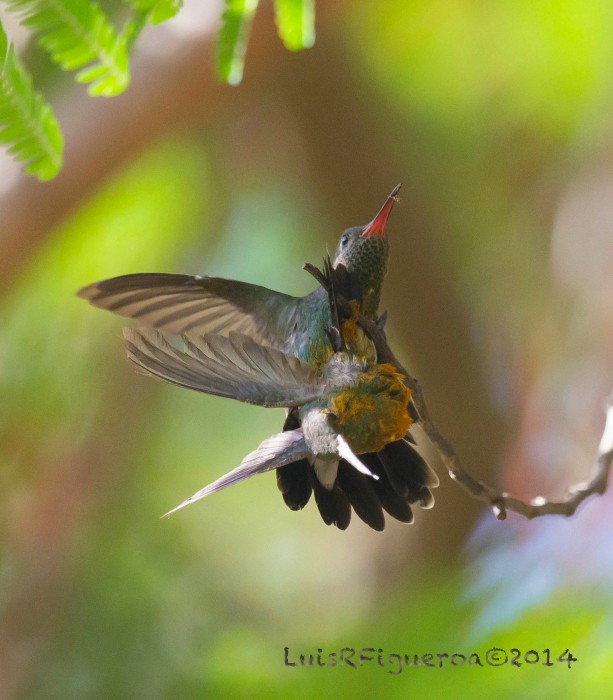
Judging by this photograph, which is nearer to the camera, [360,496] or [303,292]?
[360,496]

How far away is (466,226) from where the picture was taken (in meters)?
2.07

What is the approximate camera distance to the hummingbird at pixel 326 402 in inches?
24.3

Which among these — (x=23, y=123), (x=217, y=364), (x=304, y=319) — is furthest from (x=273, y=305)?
(x=23, y=123)

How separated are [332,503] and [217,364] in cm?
32

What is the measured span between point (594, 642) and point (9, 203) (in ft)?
3.68

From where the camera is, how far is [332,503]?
2.90 ft

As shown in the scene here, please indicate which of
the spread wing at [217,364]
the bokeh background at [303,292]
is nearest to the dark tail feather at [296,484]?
the spread wing at [217,364]

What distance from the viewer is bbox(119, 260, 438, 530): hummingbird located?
0.62m

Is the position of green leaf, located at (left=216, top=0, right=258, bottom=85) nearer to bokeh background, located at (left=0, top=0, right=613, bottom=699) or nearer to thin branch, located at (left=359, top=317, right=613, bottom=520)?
thin branch, located at (left=359, top=317, right=613, bottom=520)

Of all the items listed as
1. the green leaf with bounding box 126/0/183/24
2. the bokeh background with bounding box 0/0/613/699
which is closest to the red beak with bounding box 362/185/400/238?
the green leaf with bounding box 126/0/183/24

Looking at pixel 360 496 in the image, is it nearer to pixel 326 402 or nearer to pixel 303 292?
pixel 326 402

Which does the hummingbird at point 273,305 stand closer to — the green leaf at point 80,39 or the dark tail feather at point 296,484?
the dark tail feather at point 296,484

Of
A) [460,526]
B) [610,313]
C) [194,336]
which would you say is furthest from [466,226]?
[194,336]

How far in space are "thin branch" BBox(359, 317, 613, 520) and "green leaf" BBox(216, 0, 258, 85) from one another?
0.28m
